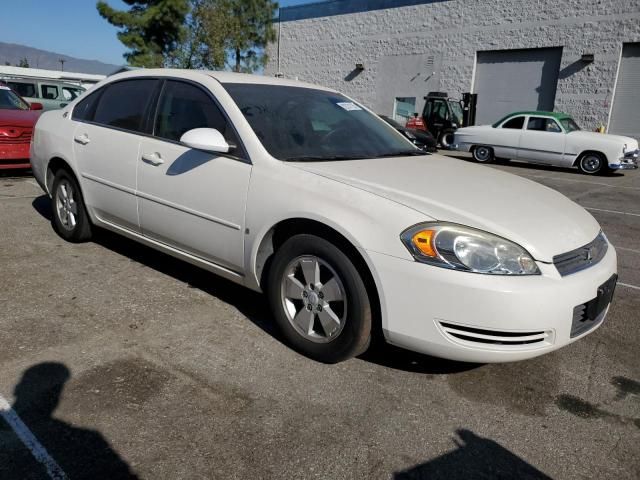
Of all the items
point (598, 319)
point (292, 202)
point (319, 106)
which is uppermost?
point (319, 106)

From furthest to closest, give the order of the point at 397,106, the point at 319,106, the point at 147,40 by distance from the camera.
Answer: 1. the point at 147,40
2. the point at 397,106
3. the point at 319,106

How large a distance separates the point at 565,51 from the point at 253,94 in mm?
20594

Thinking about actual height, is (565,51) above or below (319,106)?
above

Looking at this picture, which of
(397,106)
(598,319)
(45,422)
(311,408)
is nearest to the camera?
(45,422)

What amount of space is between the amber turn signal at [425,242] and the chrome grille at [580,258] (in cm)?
62

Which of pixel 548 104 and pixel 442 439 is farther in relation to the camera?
pixel 548 104

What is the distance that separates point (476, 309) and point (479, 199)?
0.70 metres

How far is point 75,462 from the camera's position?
6.97ft

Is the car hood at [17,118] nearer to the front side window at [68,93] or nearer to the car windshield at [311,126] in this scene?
the car windshield at [311,126]

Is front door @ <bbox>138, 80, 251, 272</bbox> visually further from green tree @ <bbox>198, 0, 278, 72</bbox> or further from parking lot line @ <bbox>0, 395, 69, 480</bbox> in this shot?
green tree @ <bbox>198, 0, 278, 72</bbox>

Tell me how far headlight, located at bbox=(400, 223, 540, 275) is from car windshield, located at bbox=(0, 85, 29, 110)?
29.4ft

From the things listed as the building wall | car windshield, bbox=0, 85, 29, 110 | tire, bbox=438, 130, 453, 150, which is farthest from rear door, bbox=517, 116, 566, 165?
car windshield, bbox=0, 85, 29, 110

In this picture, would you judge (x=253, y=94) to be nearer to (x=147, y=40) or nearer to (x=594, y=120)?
(x=594, y=120)

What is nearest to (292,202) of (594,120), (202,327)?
(202,327)
